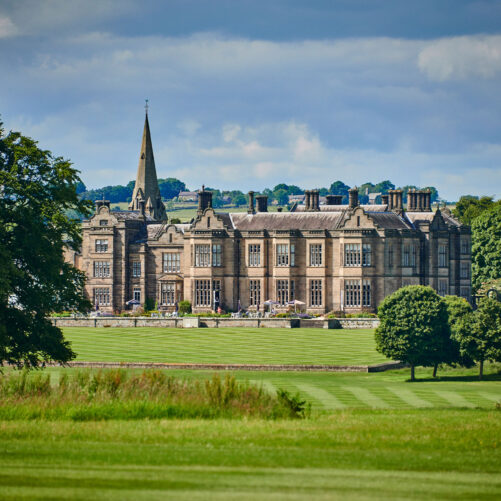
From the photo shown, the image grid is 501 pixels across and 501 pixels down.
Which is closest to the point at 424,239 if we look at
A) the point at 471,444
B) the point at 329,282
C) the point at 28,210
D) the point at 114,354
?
the point at 329,282

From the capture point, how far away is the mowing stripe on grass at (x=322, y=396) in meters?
38.4

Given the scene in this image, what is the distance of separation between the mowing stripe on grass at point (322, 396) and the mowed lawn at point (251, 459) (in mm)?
10792

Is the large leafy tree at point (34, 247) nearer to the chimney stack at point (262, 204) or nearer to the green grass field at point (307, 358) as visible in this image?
the green grass field at point (307, 358)

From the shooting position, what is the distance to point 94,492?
16938mm

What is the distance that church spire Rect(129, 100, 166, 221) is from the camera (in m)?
113

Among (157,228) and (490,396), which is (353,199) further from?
(490,396)

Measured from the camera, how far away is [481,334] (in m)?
57.9

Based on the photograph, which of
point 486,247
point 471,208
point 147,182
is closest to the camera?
point 486,247

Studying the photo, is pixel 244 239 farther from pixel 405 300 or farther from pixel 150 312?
pixel 405 300

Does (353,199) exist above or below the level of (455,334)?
above

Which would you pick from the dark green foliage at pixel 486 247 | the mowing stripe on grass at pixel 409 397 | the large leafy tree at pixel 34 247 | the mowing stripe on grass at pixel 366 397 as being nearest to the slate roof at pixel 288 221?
the dark green foliage at pixel 486 247

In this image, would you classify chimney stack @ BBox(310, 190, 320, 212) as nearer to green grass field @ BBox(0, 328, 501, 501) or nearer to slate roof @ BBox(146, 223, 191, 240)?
slate roof @ BBox(146, 223, 191, 240)

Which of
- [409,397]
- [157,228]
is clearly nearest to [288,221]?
[157,228]

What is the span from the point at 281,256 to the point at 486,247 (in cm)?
2424
